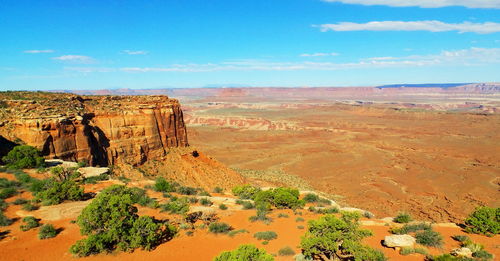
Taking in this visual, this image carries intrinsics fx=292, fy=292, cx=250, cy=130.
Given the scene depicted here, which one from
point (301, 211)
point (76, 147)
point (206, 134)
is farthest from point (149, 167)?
point (206, 134)

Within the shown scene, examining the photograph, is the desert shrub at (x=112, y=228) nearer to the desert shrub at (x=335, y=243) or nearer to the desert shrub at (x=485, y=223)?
the desert shrub at (x=335, y=243)

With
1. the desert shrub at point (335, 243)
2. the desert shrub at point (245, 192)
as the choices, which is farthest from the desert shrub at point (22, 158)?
the desert shrub at point (335, 243)

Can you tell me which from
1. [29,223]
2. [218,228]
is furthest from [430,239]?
[29,223]

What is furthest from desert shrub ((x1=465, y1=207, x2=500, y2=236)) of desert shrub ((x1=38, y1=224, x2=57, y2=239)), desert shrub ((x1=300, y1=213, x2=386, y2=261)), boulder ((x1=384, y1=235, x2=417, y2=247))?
desert shrub ((x1=38, y1=224, x2=57, y2=239))

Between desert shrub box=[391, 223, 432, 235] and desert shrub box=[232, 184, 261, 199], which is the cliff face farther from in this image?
desert shrub box=[391, 223, 432, 235]

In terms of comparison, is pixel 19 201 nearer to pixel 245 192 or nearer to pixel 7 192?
pixel 7 192

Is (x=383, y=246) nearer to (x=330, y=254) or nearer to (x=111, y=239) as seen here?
(x=330, y=254)
